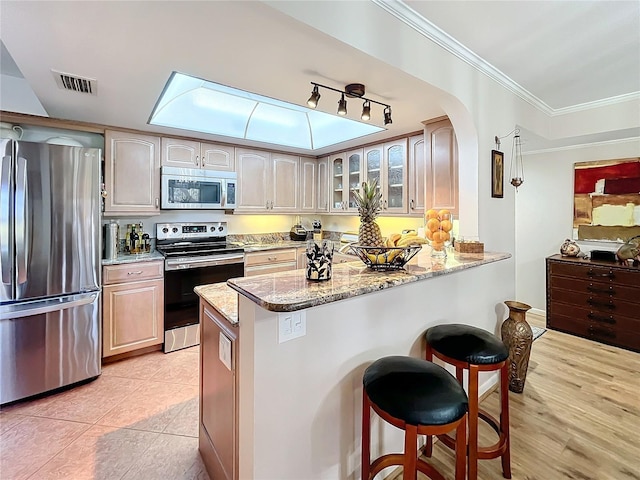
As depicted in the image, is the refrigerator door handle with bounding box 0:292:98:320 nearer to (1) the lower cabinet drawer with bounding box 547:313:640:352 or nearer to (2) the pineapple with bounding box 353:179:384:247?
(2) the pineapple with bounding box 353:179:384:247

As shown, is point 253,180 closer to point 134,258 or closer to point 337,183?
point 337,183

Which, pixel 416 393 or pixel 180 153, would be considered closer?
pixel 416 393

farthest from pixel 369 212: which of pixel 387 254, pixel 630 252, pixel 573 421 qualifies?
pixel 630 252

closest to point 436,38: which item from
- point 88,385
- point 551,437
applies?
point 551,437

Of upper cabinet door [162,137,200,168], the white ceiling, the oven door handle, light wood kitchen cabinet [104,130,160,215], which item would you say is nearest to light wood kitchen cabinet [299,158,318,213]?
the oven door handle

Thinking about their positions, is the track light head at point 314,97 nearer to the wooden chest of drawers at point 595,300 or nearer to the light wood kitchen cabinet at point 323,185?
the light wood kitchen cabinet at point 323,185

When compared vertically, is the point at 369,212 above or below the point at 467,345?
above

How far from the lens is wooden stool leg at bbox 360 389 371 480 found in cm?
142

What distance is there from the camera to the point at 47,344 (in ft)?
8.12

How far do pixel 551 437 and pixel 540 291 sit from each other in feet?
9.78

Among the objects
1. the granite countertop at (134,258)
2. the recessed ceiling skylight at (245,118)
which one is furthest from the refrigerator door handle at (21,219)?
the recessed ceiling skylight at (245,118)

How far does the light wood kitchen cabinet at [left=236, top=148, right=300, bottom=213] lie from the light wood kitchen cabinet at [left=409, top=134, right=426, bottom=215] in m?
1.79

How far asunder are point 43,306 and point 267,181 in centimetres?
276

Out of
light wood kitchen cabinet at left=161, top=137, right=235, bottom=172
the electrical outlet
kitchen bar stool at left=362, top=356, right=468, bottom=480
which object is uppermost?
light wood kitchen cabinet at left=161, top=137, right=235, bottom=172
